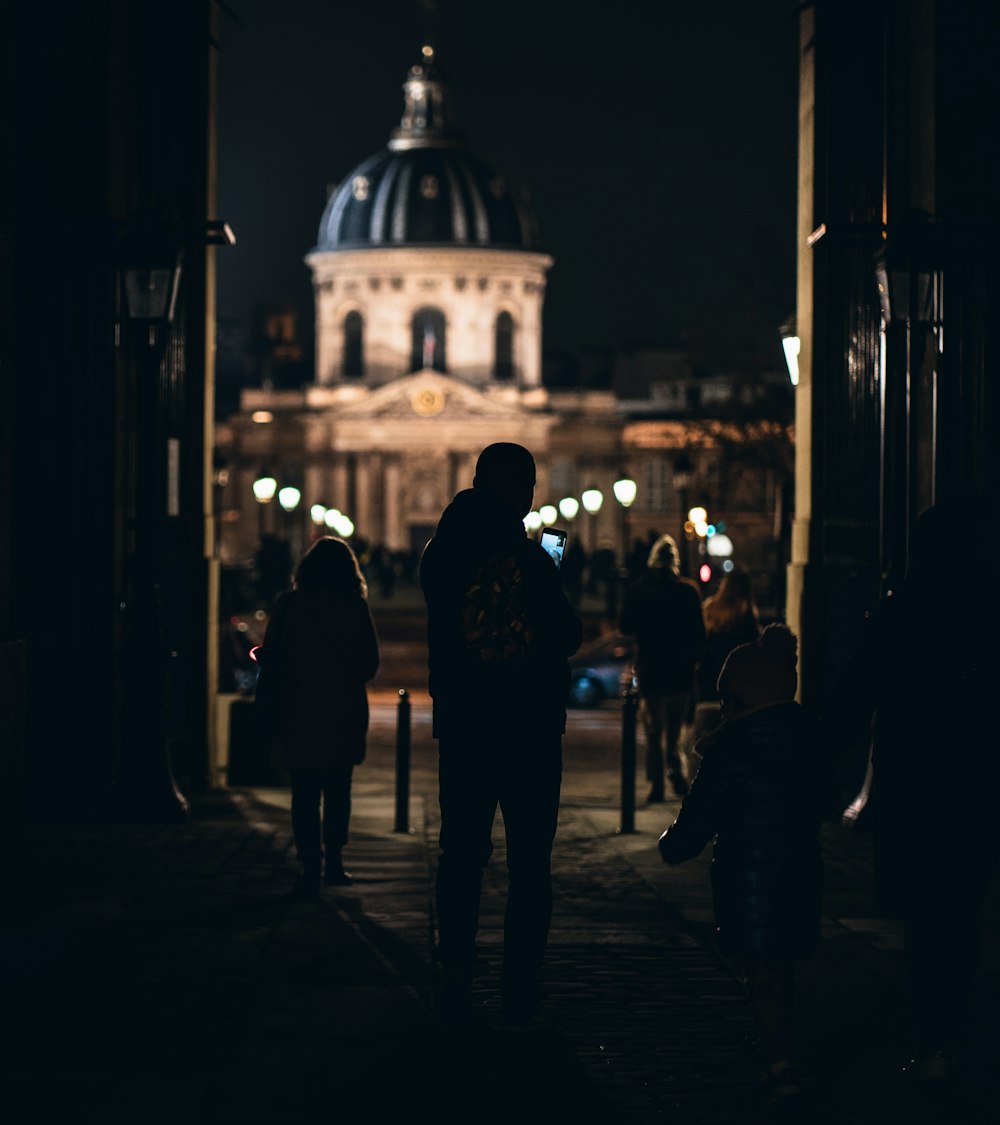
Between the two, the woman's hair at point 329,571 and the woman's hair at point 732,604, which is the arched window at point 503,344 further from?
the woman's hair at point 329,571

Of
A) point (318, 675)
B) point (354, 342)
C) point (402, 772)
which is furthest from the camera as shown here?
point (354, 342)

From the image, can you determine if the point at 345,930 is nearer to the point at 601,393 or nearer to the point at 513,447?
the point at 513,447

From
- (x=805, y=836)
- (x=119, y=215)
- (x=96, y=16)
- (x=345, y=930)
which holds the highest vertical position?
(x=96, y=16)

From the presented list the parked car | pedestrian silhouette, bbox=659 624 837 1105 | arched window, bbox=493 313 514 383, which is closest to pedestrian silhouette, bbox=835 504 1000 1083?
pedestrian silhouette, bbox=659 624 837 1105

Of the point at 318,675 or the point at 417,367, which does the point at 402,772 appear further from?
the point at 417,367

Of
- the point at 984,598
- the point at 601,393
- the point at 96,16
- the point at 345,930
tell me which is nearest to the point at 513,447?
the point at 984,598

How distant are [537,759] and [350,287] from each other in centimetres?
12468

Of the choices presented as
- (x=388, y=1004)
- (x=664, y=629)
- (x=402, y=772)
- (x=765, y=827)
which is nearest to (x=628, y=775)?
(x=402, y=772)

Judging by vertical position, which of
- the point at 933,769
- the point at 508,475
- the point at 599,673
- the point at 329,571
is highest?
the point at 508,475

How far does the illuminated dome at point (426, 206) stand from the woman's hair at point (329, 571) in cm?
12106

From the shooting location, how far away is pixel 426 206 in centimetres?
13188

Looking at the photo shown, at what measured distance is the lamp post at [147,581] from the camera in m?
12.5

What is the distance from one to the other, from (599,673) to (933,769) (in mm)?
24024

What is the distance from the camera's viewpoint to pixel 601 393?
124 m
